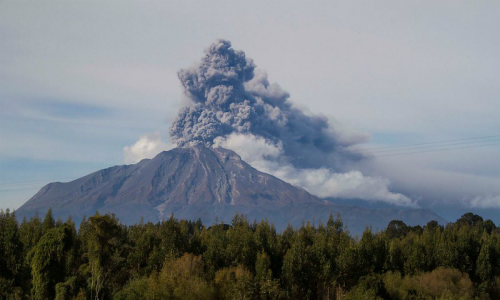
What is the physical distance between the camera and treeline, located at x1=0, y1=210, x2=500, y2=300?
55.8 meters

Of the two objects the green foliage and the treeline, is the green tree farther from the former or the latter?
the green foliage

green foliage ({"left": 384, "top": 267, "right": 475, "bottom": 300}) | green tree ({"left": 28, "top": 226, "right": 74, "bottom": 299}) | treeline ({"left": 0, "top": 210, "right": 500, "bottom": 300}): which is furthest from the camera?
green foliage ({"left": 384, "top": 267, "right": 475, "bottom": 300})

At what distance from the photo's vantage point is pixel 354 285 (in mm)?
66688

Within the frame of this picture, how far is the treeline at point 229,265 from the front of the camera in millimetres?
55812

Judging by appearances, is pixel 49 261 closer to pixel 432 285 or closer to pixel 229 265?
pixel 229 265

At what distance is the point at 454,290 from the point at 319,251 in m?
15.9

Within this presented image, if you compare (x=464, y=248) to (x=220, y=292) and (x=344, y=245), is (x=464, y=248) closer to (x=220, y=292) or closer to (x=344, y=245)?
(x=344, y=245)

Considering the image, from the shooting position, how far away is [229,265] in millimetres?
67688

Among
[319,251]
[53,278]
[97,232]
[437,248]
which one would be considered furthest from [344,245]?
[53,278]

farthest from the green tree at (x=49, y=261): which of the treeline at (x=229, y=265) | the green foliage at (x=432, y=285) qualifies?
the green foliage at (x=432, y=285)

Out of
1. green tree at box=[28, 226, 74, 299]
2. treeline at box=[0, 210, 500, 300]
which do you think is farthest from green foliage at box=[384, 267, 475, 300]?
green tree at box=[28, 226, 74, 299]

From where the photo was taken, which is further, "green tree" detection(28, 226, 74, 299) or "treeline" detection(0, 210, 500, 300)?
"treeline" detection(0, 210, 500, 300)

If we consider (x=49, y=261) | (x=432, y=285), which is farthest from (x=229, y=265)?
(x=432, y=285)

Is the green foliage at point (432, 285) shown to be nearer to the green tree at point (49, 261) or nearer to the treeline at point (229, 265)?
the treeline at point (229, 265)
